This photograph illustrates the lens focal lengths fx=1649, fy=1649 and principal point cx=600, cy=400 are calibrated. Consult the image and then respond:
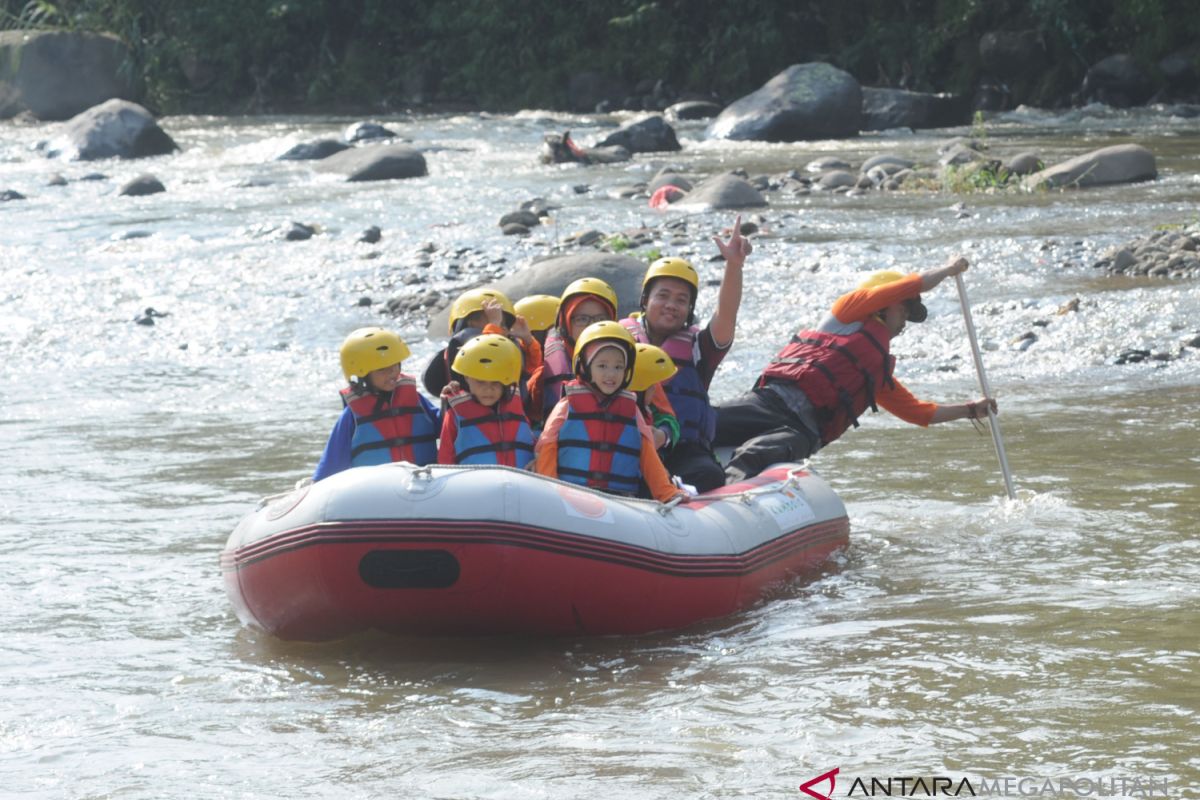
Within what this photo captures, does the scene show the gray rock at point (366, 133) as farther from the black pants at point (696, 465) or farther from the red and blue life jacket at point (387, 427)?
the red and blue life jacket at point (387, 427)

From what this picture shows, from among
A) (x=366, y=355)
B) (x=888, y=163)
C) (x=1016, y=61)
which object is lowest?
(x=366, y=355)

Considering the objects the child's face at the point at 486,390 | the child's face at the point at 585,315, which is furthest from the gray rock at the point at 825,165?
the child's face at the point at 486,390

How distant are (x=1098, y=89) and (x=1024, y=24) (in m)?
1.93

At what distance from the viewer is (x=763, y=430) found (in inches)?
270

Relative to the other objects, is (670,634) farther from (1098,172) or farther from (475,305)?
(1098,172)

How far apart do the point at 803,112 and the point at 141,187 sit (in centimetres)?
795

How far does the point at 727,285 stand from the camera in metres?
6.38

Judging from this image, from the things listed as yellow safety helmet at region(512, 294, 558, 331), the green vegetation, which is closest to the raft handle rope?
yellow safety helmet at region(512, 294, 558, 331)

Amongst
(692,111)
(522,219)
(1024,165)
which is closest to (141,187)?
(522,219)

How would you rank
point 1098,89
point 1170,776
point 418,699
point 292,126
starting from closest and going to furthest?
point 1170,776 < point 418,699 < point 1098,89 < point 292,126

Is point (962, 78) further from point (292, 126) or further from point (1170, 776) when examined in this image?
point (1170, 776)

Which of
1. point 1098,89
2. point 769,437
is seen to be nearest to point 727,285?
point 769,437

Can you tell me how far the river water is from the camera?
4305mm

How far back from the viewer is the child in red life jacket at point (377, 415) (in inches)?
226
